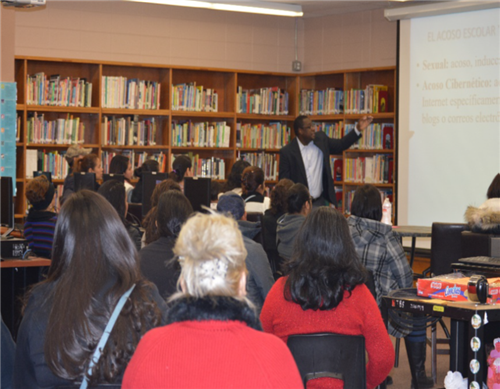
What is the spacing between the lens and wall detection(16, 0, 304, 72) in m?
7.89

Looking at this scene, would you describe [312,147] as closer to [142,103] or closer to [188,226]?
[142,103]

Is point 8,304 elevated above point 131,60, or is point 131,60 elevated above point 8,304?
point 131,60

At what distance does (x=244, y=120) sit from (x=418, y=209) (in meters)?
2.57

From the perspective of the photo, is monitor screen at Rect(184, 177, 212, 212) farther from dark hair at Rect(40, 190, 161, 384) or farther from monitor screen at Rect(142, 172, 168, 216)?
dark hair at Rect(40, 190, 161, 384)

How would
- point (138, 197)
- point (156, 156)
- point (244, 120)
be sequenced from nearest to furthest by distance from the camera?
point (138, 197), point (156, 156), point (244, 120)

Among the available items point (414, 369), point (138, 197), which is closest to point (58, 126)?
point (138, 197)

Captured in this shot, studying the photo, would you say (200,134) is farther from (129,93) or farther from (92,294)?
(92,294)

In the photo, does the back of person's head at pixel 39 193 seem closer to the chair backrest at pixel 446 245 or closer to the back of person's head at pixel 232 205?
the back of person's head at pixel 232 205

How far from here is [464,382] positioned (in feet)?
10.4

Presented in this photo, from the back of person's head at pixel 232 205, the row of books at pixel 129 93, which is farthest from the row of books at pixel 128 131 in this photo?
the back of person's head at pixel 232 205

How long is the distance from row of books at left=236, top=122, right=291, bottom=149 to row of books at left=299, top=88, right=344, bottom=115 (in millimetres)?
357

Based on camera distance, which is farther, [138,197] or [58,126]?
[58,126]

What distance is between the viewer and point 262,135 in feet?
29.6

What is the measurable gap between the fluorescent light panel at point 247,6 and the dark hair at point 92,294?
18.7 feet
